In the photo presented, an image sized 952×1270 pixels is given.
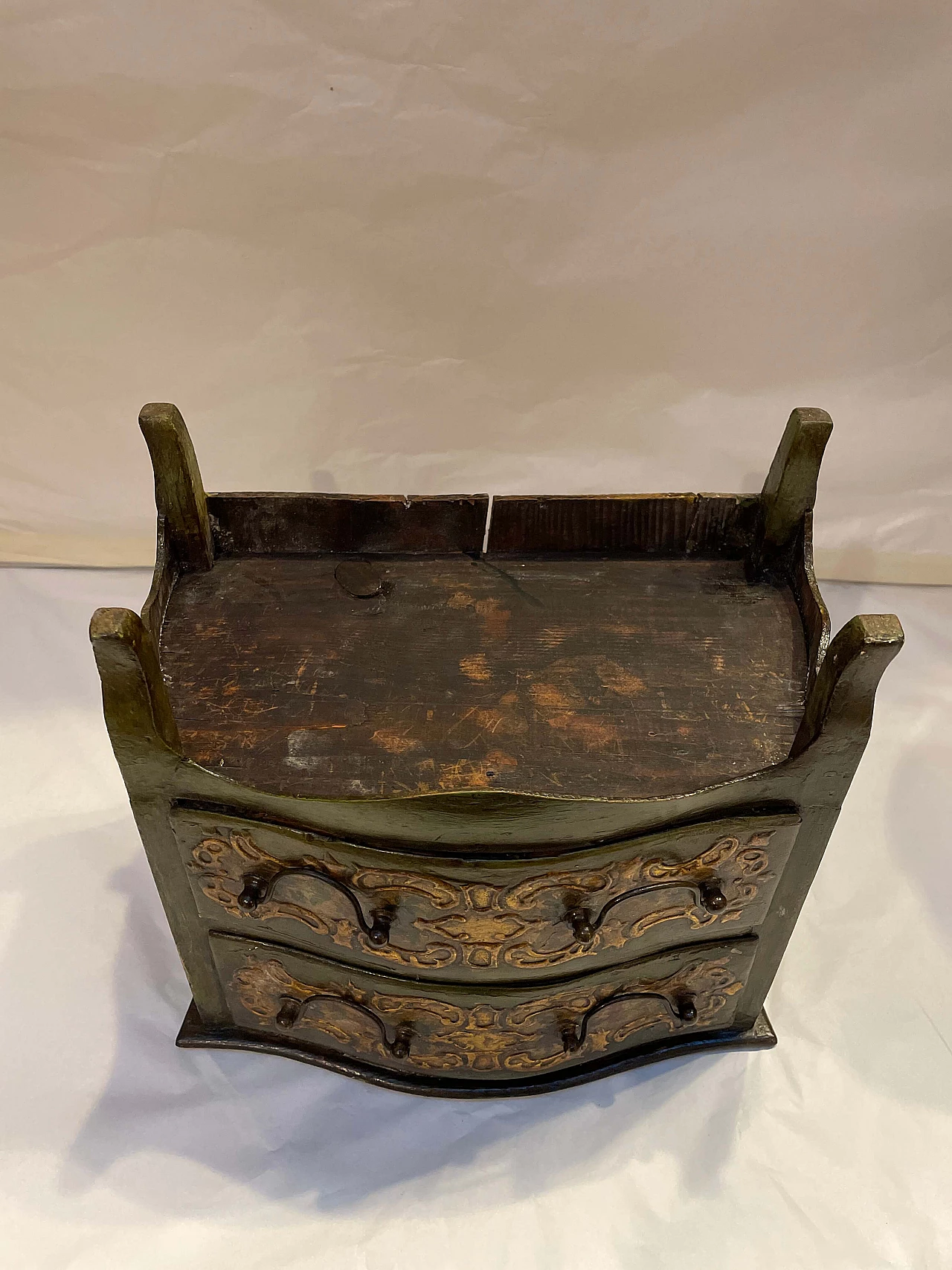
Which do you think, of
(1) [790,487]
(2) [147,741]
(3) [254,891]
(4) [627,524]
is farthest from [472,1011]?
(1) [790,487]

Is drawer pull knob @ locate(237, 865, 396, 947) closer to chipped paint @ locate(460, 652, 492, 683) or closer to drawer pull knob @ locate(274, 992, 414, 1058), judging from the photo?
drawer pull knob @ locate(274, 992, 414, 1058)

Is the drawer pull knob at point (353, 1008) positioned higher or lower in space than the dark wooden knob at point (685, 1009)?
lower

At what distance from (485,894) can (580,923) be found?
0.12m

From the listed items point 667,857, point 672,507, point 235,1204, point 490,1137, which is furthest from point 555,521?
point 235,1204

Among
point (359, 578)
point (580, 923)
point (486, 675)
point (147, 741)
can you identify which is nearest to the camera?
point (147, 741)

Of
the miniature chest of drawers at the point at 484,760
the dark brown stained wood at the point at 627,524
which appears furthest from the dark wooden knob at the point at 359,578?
the dark brown stained wood at the point at 627,524

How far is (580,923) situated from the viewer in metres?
1.34

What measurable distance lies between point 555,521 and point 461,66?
0.68m

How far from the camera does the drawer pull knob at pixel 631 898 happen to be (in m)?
1.35

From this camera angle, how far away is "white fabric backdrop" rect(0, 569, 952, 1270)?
61.9 inches

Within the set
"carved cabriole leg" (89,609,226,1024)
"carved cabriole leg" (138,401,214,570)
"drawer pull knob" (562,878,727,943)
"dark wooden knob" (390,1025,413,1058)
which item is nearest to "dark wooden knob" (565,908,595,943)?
"drawer pull knob" (562,878,727,943)

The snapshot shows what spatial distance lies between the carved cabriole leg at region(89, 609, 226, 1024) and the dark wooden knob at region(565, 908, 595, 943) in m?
0.48

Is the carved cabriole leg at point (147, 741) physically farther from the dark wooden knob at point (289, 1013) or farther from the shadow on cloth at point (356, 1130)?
the shadow on cloth at point (356, 1130)

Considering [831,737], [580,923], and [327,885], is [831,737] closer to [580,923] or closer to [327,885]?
[580,923]
